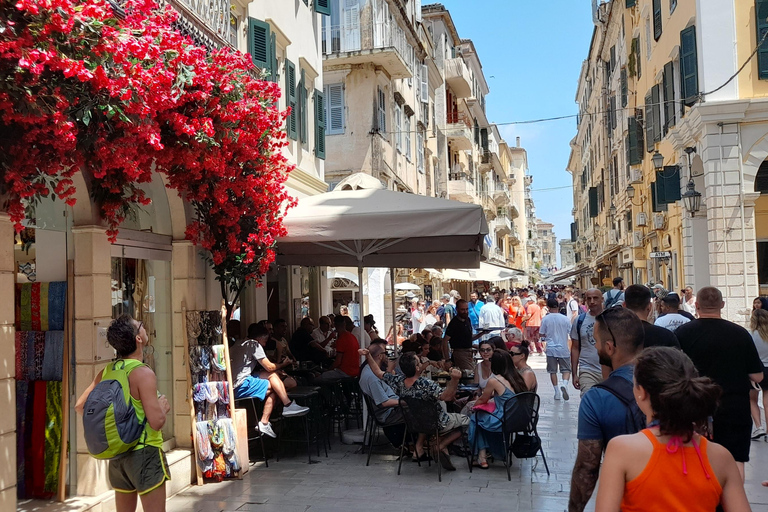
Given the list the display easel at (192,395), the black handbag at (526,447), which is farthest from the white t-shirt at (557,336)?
the display easel at (192,395)

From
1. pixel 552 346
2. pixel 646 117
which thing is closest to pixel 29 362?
pixel 552 346

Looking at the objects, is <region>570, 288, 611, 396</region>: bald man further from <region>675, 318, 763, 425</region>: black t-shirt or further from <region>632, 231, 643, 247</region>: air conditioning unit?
<region>632, 231, 643, 247</region>: air conditioning unit

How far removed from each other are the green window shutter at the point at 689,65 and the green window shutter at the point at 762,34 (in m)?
1.34

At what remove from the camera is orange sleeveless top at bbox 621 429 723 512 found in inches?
95.3

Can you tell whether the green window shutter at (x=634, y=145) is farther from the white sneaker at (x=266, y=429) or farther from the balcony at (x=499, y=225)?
the balcony at (x=499, y=225)

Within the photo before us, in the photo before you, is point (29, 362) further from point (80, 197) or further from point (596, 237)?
point (596, 237)

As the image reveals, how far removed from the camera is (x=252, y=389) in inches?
309

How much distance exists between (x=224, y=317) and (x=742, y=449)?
525 cm

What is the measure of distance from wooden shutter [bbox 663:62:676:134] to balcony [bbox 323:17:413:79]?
7.91 m

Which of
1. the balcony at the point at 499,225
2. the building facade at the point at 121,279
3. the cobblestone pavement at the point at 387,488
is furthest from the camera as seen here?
the balcony at the point at 499,225

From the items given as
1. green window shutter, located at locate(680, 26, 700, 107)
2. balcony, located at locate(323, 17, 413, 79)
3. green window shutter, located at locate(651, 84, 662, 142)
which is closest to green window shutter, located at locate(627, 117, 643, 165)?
green window shutter, located at locate(651, 84, 662, 142)

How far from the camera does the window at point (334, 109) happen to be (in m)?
22.2

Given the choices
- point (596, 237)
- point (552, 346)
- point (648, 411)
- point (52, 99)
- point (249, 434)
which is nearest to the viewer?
point (648, 411)

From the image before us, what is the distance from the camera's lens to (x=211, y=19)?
8.70 meters
